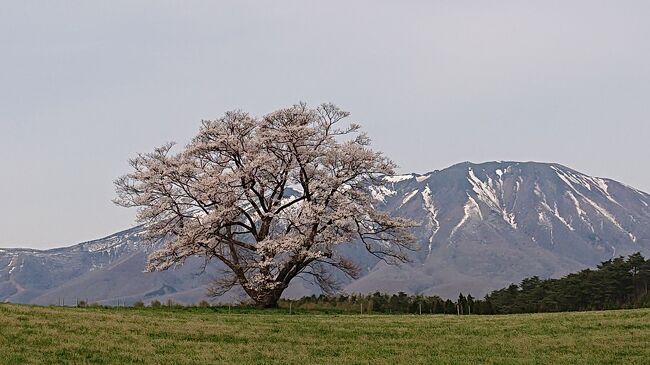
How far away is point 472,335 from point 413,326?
3.84 m

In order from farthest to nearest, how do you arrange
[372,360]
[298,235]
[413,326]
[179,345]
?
1. [298,235]
2. [413,326]
3. [179,345]
4. [372,360]

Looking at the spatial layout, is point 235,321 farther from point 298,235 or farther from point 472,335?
point 298,235

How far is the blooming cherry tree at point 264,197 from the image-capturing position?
49625mm

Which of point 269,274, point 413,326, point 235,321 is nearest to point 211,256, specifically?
point 269,274

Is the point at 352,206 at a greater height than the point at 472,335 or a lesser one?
greater

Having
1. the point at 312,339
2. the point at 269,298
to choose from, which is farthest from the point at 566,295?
the point at 312,339

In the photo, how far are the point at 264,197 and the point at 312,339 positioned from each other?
2322cm

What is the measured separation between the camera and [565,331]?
3167cm

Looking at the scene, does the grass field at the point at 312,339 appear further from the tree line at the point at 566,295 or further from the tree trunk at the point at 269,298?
the tree line at the point at 566,295

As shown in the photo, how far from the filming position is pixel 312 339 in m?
29.3

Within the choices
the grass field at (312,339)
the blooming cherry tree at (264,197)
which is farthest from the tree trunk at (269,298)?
the grass field at (312,339)

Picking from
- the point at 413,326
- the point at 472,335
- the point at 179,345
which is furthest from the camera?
the point at 413,326

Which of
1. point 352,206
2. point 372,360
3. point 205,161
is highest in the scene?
point 205,161

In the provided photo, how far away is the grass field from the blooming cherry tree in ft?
42.2
